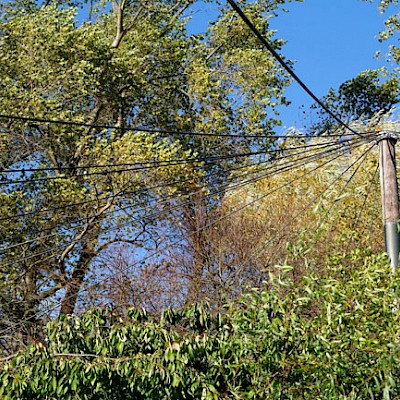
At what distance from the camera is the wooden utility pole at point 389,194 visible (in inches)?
273

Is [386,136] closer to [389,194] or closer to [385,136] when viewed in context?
[385,136]

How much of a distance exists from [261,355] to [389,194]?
2813 mm

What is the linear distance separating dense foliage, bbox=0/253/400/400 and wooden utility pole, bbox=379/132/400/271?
1499mm

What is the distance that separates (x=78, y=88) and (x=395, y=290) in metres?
10.2

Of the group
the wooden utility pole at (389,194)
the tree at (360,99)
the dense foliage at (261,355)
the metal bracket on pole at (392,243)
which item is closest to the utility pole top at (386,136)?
the wooden utility pole at (389,194)

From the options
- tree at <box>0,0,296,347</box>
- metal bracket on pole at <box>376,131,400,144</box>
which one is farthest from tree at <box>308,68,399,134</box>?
metal bracket on pole at <box>376,131,400,144</box>

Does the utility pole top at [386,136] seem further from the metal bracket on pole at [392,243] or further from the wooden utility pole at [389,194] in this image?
the metal bracket on pole at [392,243]

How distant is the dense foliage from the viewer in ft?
15.7

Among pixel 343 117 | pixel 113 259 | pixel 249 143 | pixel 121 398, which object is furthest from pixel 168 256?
pixel 343 117

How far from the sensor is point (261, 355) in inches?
197

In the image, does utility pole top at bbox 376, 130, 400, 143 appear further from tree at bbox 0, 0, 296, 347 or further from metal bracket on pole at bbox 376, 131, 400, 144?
tree at bbox 0, 0, 296, 347

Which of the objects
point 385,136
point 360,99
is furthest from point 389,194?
point 360,99

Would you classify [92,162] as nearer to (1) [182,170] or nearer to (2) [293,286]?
(1) [182,170]

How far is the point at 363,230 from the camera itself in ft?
40.8
